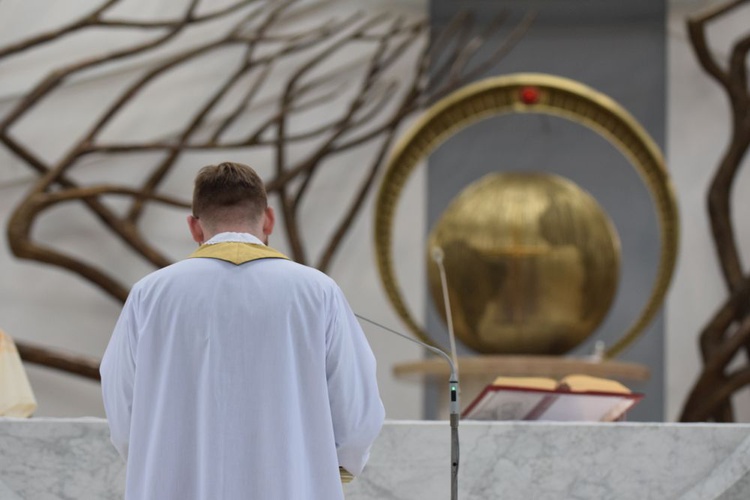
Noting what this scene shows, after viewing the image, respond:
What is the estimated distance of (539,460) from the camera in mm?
3045

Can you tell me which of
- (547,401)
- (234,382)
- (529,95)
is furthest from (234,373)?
(529,95)

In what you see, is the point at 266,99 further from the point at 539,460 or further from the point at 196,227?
the point at 196,227

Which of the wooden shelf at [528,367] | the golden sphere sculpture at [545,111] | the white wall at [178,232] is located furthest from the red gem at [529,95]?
the wooden shelf at [528,367]

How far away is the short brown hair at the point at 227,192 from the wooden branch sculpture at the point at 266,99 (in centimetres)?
359

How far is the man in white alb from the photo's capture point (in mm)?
2502

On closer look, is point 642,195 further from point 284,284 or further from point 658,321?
point 284,284

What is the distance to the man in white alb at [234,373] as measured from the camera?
250cm

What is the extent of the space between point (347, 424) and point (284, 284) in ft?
0.97

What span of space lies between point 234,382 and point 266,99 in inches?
182

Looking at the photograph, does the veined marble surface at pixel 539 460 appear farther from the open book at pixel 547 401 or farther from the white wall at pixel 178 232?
the white wall at pixel 178 232

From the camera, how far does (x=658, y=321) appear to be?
23.2ft

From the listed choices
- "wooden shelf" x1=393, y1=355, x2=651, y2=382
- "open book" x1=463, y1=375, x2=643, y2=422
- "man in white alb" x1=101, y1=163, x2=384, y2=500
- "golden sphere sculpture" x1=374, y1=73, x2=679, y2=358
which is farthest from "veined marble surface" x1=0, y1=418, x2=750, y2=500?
"golden sphere sculpture" x1=374, y1=73, x2=679, y2=358

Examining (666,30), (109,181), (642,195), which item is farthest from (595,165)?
(109,181)

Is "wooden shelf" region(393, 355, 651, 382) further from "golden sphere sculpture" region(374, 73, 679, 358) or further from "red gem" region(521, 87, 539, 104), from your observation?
"red gem" region(521, 87, 539, 104)
